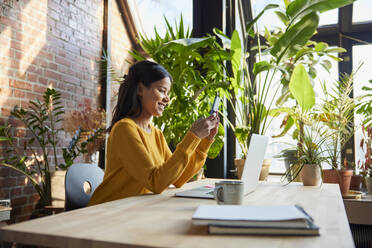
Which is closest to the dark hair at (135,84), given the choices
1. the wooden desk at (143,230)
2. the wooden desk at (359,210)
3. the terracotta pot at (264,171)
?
the wooden desk at (143,230)

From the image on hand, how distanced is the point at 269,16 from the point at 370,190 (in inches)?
79.0

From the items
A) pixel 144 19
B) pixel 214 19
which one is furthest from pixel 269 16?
pixel 144 19

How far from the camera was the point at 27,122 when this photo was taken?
9.75ft

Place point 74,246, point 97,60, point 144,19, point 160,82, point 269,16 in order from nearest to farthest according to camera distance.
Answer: point 74,246, point 160,82, point 269,16, point 97,60, point 144,19

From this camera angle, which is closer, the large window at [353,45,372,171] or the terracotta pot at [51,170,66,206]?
the terracotta pot at [51,170,66,206]

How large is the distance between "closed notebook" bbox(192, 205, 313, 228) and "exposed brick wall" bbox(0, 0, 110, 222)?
2472 mm

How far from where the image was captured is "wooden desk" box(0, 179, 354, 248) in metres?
0.68

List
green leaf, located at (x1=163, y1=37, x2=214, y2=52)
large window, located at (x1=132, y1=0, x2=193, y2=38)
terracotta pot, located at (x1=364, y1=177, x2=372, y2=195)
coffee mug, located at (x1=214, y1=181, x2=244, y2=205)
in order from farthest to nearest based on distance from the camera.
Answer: large window, located at (x1=132, y1=0, x2=193, y2=38) < terracotta pot, located at (x1=364, y1=177, x2=372, y2=195) < green leaf, located at (x1=163, y1=37, x2=214, y2=52) < coffee mug, located at (x1=214, y1=181, x2=244, y2=205)

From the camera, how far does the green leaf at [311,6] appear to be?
2.28 metres

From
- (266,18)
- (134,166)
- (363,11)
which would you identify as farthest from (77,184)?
(363,11)

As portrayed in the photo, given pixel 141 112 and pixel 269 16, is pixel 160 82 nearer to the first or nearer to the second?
pixel 141 112

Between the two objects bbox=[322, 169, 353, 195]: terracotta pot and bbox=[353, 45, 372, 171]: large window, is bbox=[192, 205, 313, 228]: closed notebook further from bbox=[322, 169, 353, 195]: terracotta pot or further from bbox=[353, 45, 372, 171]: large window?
bbox=[353, 45, 372, 171]: large window

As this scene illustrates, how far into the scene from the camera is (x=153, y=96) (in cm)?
170

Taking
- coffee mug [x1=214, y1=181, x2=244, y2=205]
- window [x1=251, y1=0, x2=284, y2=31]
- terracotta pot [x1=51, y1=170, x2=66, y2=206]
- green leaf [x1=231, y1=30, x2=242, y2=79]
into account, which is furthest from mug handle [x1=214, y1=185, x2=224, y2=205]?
window [x1=251, y1=0, x2=284, y2=31]
